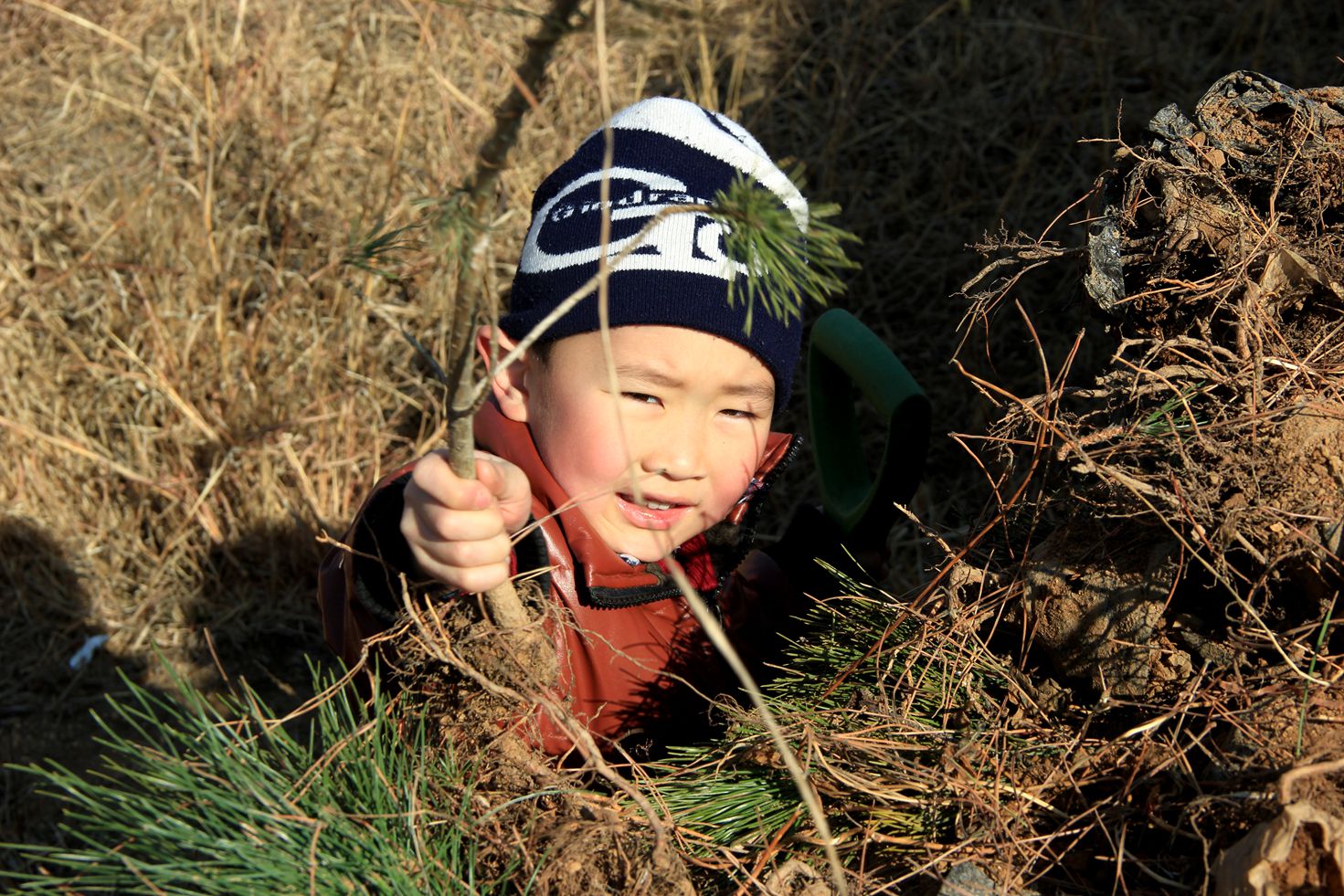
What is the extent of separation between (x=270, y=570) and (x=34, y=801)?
0.67 metres

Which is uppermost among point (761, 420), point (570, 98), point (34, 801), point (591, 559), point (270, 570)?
point (570, 98)

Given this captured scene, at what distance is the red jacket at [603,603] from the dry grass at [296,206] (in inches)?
35.9

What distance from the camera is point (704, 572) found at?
1.83 meters

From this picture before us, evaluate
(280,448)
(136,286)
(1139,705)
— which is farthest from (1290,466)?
(136,286)

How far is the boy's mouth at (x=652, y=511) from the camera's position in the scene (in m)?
1.64

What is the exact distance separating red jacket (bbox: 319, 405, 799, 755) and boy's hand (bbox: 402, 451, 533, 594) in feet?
0.74

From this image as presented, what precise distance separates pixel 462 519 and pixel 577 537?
482mm

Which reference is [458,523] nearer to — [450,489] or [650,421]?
[450,489]

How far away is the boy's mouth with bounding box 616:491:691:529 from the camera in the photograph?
1.64m

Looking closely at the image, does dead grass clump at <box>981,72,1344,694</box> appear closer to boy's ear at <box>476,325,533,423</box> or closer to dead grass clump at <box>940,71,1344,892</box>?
dead grass clump at <box>940,71,1344,892</box>

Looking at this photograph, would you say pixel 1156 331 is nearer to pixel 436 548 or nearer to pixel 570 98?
pixel 436 548

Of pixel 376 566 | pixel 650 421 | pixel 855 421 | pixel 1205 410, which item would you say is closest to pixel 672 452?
pixel 650 421

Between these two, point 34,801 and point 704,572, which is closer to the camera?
point 704,572

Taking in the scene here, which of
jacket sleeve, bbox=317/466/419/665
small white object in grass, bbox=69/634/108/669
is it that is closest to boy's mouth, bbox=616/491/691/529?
jacket sleeve, bbox=317/466/419/665
